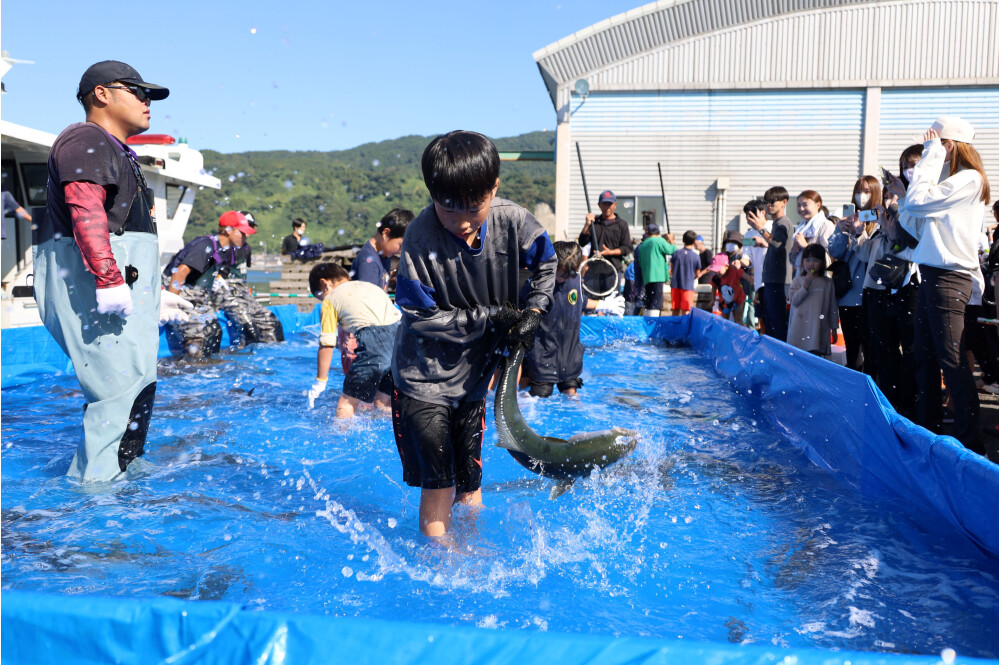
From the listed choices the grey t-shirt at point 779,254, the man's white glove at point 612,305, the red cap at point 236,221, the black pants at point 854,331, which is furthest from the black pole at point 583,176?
the black pants at point 854,331

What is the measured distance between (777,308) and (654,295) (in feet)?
16.2

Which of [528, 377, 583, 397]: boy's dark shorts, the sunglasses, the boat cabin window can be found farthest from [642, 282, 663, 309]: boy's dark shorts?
the boat cabin window

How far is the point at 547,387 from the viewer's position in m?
6.66

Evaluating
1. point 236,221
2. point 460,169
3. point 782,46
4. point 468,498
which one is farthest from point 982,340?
point 782,46

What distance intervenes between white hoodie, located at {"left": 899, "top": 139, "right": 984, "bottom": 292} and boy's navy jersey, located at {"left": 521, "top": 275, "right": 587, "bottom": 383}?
9.16ft

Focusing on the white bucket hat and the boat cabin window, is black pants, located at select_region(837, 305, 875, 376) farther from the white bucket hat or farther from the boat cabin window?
the boat cabin window

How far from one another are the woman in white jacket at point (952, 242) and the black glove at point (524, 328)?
2.89 meters

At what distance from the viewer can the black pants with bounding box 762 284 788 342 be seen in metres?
7.70

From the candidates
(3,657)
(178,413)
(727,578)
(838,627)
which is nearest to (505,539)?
(727,578)

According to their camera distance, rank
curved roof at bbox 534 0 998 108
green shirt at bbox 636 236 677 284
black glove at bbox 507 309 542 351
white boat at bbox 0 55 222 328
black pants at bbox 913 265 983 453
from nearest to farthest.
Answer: black glove at bbox 507 309 542 351 < black pants at bbox 913 265 983 453 < green shirt at bbox 636 236 677 284 < white boat at bbox 0 55 222 328 < curved roof at bbox 534 0 998 108

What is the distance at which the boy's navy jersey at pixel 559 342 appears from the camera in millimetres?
6516

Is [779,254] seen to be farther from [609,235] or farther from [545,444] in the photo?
[609,235]

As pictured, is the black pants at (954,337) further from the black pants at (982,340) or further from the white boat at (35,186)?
the white boat at (35,186)

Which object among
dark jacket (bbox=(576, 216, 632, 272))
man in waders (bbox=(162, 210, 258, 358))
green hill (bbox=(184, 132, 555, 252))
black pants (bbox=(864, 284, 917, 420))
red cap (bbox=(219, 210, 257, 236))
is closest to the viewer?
black pants (bbox=(864, 284, 917, 420))
